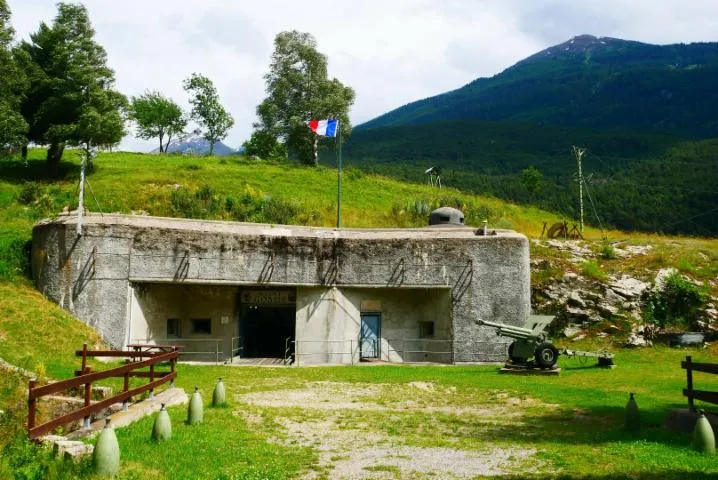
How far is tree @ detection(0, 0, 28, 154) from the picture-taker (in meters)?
38.7

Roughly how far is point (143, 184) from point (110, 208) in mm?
5672

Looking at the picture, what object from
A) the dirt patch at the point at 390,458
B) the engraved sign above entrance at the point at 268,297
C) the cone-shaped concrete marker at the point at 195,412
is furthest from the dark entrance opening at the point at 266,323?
the dirt patch at the point at 390,458

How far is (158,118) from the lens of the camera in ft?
260

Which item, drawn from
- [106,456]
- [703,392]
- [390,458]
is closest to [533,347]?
[703,392]

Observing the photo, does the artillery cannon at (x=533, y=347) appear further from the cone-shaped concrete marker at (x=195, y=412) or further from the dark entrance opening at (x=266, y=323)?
the cone-shaped concrete marker at (x=195, y=412)

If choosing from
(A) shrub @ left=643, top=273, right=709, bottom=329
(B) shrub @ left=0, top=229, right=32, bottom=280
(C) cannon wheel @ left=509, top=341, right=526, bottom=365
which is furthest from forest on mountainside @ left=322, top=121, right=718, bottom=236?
(B) shrub @ left=0, top=229, right=32, bottom=280

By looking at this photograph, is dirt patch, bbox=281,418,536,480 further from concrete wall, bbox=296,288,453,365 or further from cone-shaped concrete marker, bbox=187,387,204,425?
concrete wall, bbox=296,288,453,365

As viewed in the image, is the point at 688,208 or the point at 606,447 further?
the point at 688,208

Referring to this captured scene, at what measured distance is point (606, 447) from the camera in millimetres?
12062

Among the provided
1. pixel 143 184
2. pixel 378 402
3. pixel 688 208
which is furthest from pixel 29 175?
pixel 688 208

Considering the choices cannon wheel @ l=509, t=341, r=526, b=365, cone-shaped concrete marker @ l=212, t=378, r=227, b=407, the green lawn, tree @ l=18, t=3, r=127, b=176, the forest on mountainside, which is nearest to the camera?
the green lawn

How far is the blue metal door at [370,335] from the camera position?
31.3 meters

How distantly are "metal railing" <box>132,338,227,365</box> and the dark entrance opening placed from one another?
131cm

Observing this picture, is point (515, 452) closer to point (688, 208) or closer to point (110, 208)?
point (110, 208)
